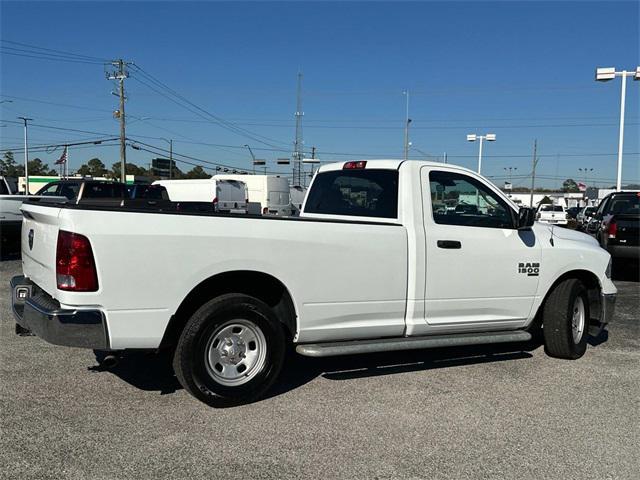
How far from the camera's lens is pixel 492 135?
4281 centimetres

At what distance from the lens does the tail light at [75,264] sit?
12.9ft

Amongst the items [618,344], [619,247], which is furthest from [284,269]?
[619,247]

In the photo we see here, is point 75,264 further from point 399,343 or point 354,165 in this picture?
point 354,165

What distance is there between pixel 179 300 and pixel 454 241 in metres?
2.53

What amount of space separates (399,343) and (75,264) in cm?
269

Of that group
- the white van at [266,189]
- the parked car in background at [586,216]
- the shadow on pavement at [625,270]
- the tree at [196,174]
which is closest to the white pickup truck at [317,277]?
the shadow on pavement at [625,270]

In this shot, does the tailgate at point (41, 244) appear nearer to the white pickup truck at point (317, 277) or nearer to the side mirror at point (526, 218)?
the white pickup truck at point (317, 277)

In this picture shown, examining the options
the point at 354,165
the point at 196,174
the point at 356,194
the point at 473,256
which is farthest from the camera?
the point at 196,174

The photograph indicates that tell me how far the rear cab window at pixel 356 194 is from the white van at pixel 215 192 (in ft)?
71.9

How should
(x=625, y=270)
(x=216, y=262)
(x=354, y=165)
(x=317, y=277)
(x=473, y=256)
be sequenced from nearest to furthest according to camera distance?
(x=216, y=262) < (x=317, y=277) < (x=473, y=256) < (x=354, y=165) < (x=625, y=270)

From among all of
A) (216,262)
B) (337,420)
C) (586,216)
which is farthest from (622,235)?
(586,216)

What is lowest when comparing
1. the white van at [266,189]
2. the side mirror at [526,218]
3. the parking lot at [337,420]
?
the parking lot at [337,420]

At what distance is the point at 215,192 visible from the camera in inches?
1126

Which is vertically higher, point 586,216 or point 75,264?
point 586,216
